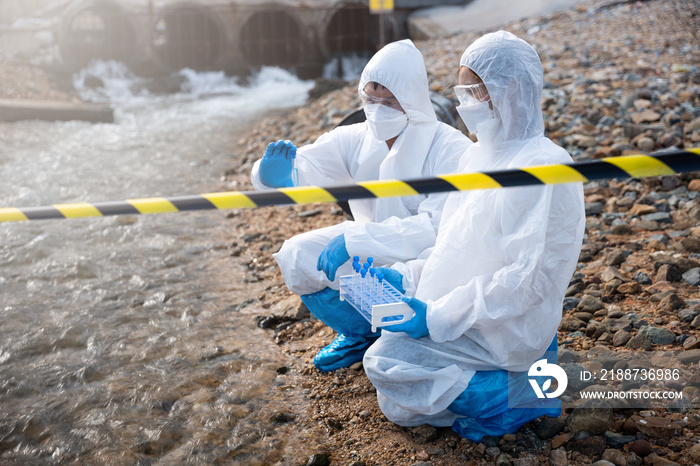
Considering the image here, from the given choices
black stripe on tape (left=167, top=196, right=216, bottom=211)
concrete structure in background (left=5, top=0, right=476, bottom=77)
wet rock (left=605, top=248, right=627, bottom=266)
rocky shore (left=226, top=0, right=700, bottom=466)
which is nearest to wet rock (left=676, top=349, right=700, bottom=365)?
rocky shore (left=226, top=0, right=700, bottom=466)

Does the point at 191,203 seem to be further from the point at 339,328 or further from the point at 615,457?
the point at 615,457

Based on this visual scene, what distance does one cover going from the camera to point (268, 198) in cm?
191

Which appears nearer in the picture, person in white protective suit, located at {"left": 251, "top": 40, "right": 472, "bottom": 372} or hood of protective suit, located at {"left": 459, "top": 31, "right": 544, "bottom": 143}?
hood of protective suit, located at {"left": 459, "top": 31, "right": 544, "bottom": 143}

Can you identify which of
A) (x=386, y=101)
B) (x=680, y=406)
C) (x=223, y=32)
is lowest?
(x=680, y=406)

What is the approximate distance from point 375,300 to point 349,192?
614 millimetres

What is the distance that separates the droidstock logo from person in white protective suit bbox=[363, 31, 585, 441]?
2 centimetres

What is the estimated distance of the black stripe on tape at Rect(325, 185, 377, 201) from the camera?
1.89 m

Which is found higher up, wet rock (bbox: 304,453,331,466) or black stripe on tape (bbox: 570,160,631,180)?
black stripe on tape (bbox: 570,160,631,180)

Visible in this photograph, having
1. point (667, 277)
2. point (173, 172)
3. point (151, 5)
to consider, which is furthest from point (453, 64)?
point (151, 5)

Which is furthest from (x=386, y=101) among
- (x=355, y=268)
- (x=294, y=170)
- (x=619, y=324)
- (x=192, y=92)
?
(x=192, y=92)

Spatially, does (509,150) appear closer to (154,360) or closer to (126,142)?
(154,360)

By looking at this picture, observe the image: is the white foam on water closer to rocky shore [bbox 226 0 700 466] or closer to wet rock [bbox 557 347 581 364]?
rocky shore [bbox 226 0 700 466]

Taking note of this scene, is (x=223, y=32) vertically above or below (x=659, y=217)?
above

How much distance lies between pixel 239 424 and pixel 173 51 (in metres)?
14.0
